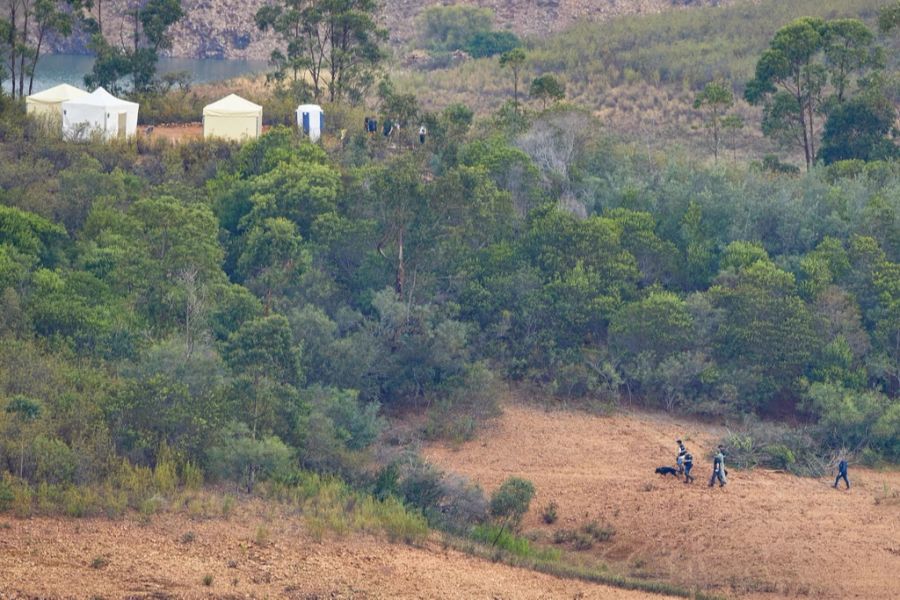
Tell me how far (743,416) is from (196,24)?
59.1 meters

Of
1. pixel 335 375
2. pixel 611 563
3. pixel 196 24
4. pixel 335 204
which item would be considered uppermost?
pixel 196 24

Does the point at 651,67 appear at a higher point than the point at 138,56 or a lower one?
higher

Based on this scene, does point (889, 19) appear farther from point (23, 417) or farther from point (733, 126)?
point (23, 417)

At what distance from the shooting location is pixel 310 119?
4559cm

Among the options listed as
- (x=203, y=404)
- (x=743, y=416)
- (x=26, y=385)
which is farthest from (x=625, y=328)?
(x=26, y=385)

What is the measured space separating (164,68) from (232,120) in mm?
32650

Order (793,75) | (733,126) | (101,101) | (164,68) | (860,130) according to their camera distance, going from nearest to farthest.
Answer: (101,101), (860,130), (793,75), (733,126), (164,68)

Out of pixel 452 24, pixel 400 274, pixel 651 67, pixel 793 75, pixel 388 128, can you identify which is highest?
pixel 452 24

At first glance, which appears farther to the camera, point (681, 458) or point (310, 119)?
point (310, 119)

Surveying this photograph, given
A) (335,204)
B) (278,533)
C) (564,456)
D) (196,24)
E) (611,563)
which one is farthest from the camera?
(196,24)

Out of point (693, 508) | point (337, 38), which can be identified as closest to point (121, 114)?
point (337, 38)

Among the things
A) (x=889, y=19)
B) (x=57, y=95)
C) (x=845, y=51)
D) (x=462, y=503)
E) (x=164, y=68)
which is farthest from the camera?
(x=164, y=68)

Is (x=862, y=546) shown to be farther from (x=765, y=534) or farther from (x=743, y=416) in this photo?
(x=743, y=416)

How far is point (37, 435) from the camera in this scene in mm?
27406
